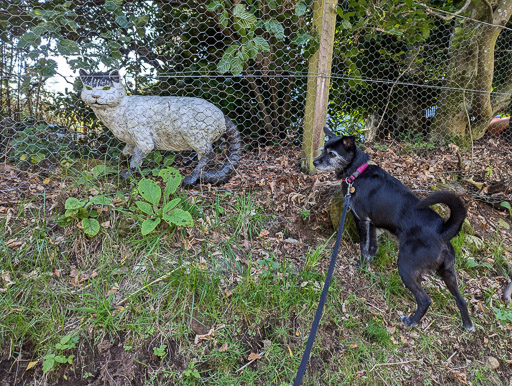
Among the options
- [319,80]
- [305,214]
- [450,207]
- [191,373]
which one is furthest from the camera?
[319,80]

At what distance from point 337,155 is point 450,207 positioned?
89 centimetres

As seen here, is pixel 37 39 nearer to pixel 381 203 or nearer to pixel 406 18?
pixel 381 203

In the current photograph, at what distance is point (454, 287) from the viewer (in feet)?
6.91

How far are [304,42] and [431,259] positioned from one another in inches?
82.6

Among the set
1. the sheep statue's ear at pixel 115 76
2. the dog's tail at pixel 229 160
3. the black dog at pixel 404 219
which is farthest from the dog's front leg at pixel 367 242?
the sheep statue's ear at pixel 115 76

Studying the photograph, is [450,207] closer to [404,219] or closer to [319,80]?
[404,219]

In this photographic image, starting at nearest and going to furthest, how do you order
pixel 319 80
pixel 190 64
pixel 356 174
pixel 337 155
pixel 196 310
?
pixel 196 310 < pixel 356 174 < pixel 337 155 < pixel 319 80 < pixel 190 64

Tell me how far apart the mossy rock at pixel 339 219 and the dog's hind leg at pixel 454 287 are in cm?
78

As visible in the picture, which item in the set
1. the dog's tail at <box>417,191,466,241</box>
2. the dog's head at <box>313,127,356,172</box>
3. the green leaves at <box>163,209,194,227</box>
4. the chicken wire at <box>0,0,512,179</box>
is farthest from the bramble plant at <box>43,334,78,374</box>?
the dog's tail at <box>417,191,466,241</box>

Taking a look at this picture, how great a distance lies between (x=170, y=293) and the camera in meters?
2.00

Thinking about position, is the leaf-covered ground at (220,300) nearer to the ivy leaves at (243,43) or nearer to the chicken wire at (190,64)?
the chicken wire at (190,64)

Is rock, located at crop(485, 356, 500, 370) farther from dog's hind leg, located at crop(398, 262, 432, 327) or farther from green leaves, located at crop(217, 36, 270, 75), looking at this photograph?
green leaves, located at crop(217, 36, 270, 75)

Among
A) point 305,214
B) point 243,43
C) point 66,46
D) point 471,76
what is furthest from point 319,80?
point 471,76

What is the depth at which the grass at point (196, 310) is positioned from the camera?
178cm
